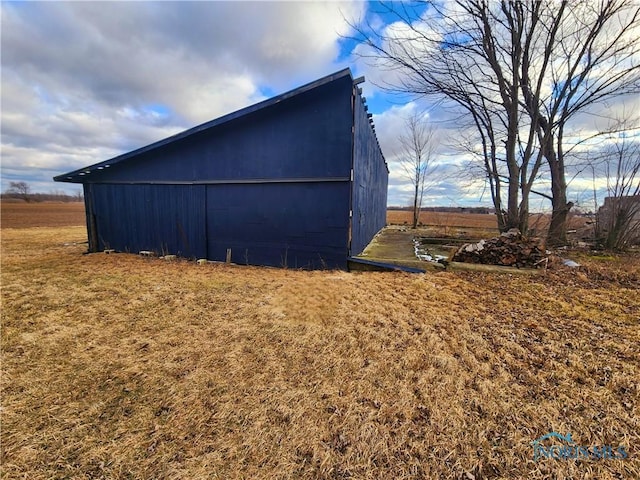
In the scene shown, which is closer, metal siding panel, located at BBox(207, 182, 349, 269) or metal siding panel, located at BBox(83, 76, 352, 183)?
metal siding panel, located at BBox(83, 76, 352, 183)

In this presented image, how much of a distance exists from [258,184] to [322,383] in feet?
17.6

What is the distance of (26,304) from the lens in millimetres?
3967

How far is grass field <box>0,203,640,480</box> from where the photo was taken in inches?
61.9

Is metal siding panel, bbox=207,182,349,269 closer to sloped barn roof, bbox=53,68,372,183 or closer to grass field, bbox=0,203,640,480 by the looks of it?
sloped barn roof, bbox=53,68,372,183

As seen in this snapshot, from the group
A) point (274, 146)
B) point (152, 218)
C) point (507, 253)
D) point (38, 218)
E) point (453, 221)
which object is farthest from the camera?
point (38, 218)

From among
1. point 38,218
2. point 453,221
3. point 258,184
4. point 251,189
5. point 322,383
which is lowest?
point 38,218

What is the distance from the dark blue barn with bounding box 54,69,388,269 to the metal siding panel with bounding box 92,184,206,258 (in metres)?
0.03

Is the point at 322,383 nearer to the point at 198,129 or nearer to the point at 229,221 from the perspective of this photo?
the point at 229,221

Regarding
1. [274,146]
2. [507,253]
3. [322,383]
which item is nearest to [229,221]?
[274,146]

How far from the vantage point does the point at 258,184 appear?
6.68m

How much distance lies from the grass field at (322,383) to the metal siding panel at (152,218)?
358cm

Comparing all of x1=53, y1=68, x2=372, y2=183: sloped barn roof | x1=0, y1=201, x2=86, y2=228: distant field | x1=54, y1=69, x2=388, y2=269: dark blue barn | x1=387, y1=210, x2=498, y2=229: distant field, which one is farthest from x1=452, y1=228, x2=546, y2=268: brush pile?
x1=0, y1=201, x2=86, y2=228: distant field

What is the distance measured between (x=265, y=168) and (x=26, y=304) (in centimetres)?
476

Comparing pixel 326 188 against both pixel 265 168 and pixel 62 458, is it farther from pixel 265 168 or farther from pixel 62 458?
pixel 62 458
